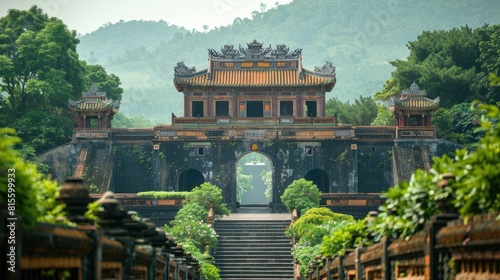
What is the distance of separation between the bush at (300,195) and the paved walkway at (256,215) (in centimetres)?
64

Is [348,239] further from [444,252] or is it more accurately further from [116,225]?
[444,252]

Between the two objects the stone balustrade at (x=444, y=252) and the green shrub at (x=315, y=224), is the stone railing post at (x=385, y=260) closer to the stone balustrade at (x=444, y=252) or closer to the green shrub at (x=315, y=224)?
the stone balustrade at (x=444, y=252)

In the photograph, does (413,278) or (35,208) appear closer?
(35,208)

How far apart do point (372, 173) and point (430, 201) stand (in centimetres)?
4253

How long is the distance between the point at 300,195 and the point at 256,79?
8.98 meters

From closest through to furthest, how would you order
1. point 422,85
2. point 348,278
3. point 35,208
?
point 35,208, point 348,278, point 422,85

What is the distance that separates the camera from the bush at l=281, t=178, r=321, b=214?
4866 centimetres

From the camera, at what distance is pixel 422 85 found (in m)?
61.5

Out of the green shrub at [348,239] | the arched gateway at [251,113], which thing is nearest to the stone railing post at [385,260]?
the green shrub at [348,239]

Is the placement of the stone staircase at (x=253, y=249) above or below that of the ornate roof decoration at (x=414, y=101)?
below

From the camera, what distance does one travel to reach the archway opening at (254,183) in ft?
288

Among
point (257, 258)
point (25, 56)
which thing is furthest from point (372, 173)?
point (25, 56)

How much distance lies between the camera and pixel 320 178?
183 ft

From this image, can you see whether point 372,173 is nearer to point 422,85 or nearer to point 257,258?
point 422,85
